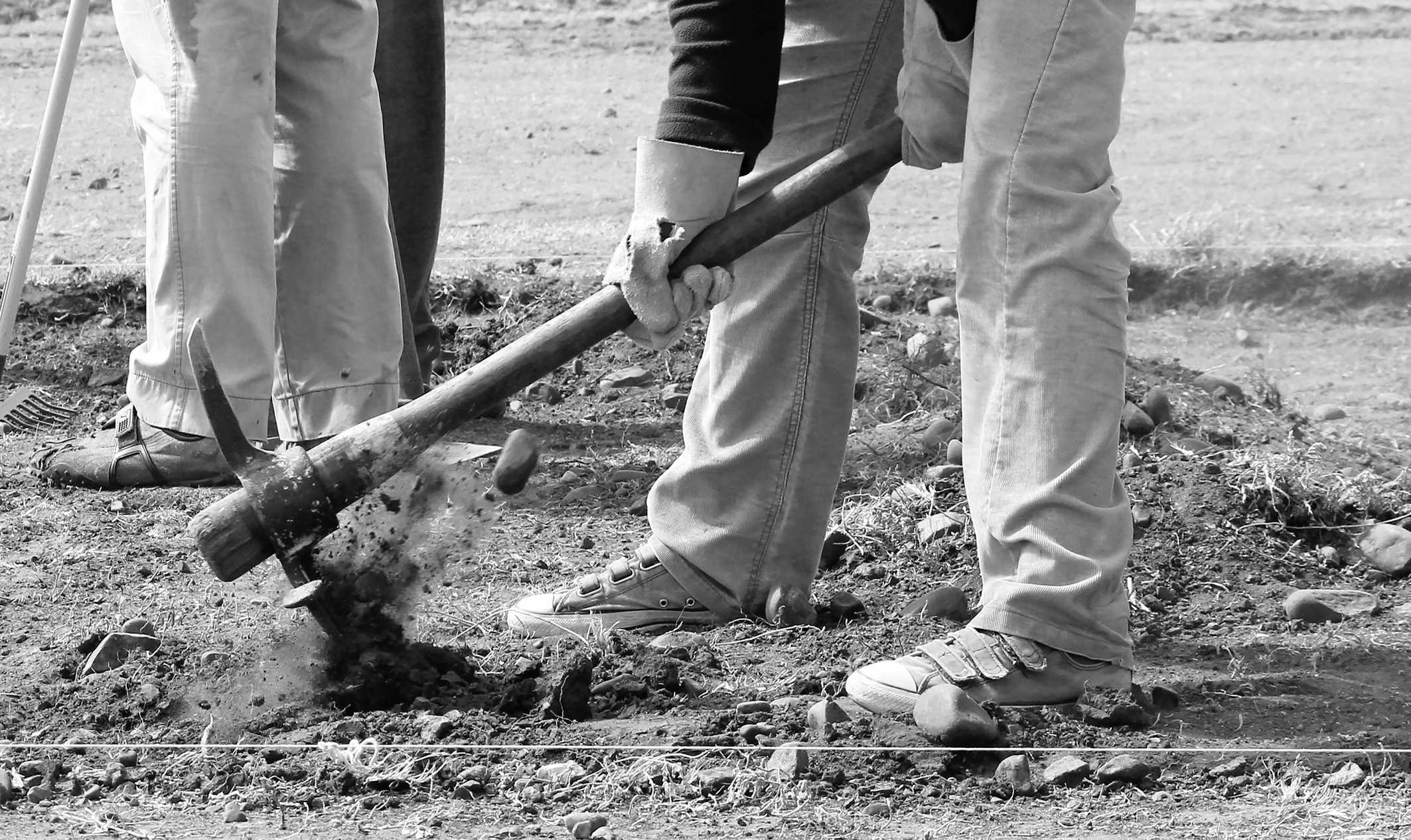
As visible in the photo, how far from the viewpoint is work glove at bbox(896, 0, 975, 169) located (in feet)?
7.92

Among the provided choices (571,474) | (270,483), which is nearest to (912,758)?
(270,483)

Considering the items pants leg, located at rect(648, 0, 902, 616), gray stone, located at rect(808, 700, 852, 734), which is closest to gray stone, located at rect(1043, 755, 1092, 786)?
gray stone, located at rect(808, 700, 852, 734)

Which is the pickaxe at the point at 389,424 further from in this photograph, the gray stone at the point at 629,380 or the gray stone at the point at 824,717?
the gray stone at the point at 629,380

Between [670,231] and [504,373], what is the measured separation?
1.14ft

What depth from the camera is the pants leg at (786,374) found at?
107 inches

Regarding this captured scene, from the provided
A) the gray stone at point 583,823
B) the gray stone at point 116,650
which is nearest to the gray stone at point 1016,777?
the gray stone at point 583,823

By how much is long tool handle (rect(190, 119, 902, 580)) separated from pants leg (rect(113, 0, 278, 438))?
967 mm

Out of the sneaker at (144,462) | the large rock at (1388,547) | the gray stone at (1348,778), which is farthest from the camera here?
the sneaker at (144,462)

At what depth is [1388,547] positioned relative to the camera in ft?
10.1

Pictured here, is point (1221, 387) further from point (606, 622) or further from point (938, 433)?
point (606, 622)

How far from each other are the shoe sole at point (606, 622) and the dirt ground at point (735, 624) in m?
0.05

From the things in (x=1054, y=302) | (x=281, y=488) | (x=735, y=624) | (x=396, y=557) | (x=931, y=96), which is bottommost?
(x=735, y=624)

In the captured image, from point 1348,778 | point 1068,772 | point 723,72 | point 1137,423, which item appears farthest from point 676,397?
point 1348,778

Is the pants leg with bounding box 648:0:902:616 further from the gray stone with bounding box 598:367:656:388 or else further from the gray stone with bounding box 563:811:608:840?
the gray stone with bounding box 598:367:656:388
